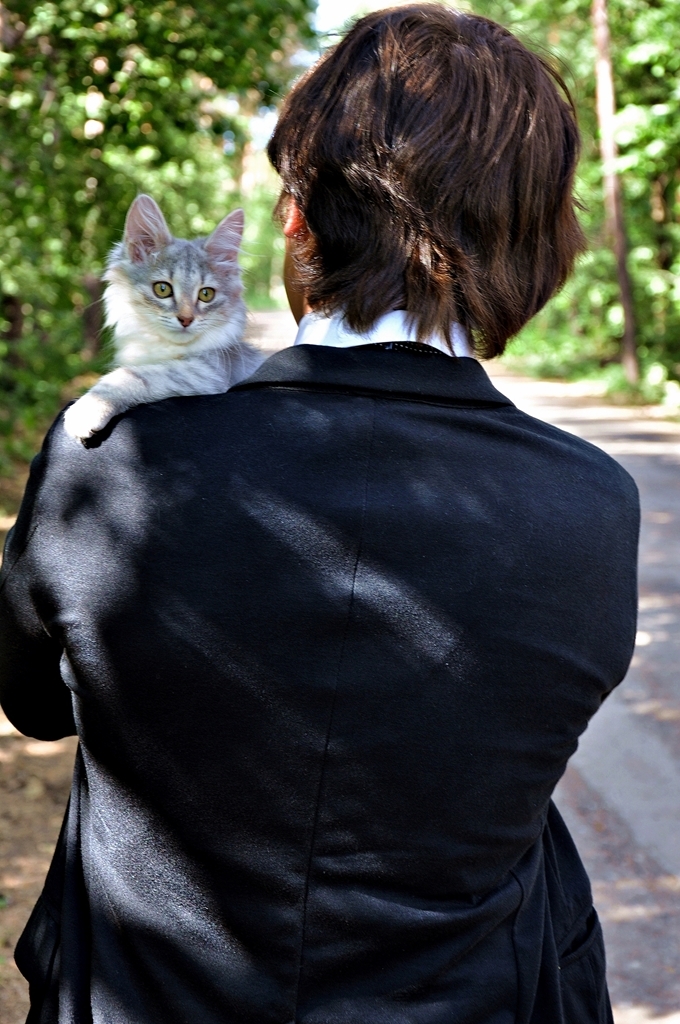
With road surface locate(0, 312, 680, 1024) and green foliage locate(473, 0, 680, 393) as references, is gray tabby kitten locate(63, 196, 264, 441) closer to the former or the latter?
road surface locate(0, 312, 680, 1024)

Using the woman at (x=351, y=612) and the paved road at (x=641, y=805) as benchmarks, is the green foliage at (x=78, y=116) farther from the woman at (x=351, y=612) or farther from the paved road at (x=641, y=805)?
the woman at (x=351, y=612)

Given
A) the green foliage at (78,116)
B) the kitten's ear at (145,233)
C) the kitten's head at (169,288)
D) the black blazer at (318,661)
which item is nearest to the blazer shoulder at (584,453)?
the black blazer at (318,661)

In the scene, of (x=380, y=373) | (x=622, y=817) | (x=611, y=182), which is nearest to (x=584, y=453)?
(x=380, y=373)

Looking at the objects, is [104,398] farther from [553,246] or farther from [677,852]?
[677,852]

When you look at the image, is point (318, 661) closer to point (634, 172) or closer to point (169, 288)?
point (169, 288)

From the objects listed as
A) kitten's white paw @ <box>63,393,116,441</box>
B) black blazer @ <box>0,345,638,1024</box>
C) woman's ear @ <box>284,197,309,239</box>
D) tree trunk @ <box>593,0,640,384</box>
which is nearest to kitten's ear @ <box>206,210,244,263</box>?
kitten's white paw @ <box>63,393,116,441</box>

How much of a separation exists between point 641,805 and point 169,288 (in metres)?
3.62

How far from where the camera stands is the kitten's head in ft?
7.89

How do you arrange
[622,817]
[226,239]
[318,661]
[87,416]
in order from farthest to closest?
1. [622,817]
2. [226,239]
3. [87,416]
4. [318,661]

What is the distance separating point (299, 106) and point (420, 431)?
54cm

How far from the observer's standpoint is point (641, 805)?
493 centimetres

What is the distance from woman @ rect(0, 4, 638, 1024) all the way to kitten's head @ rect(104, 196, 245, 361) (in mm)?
936

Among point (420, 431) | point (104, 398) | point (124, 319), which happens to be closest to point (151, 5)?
point (124, 319)

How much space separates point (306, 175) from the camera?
1485mm
